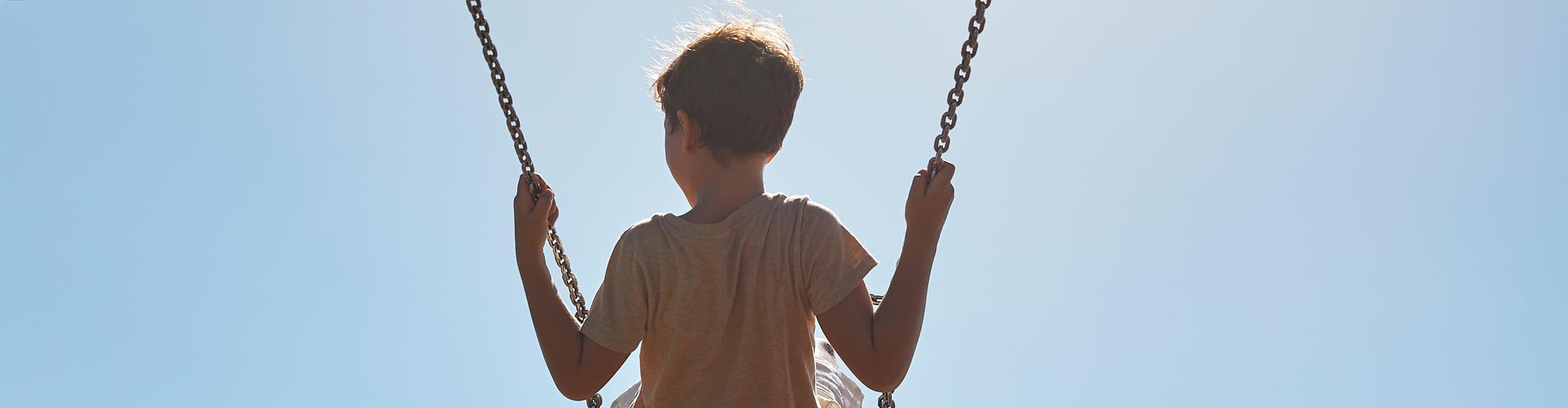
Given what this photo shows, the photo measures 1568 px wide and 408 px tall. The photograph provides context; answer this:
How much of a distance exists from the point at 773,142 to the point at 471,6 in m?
0.73

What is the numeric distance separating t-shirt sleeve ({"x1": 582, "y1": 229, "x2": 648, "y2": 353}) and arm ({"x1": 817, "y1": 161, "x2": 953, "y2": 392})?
0.32m

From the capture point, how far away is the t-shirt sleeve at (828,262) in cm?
245

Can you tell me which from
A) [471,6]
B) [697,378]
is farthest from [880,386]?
[471,6]

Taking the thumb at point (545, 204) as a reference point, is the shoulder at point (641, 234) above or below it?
below

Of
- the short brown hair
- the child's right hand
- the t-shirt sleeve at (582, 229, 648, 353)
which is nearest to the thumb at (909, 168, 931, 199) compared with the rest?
the child's right hand

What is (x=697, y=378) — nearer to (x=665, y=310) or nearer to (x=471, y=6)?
(x=665, y=310)

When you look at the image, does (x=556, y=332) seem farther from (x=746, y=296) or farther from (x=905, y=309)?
(x=905, y=309)

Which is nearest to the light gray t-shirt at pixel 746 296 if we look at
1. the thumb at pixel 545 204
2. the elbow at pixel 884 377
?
the elbow at pixel 884 377

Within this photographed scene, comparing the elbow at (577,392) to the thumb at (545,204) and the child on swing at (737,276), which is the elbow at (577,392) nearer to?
the child on swing at (737,276)

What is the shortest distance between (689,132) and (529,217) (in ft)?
1.35

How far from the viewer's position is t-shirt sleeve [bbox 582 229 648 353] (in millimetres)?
2525

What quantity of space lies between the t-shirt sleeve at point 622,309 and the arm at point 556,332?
0.02 metres

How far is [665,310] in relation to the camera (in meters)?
2.50

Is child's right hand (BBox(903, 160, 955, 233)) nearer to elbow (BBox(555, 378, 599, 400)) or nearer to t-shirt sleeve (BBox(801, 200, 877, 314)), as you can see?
t-shirt sleeve (BBox(801, 200, 877, 314))
